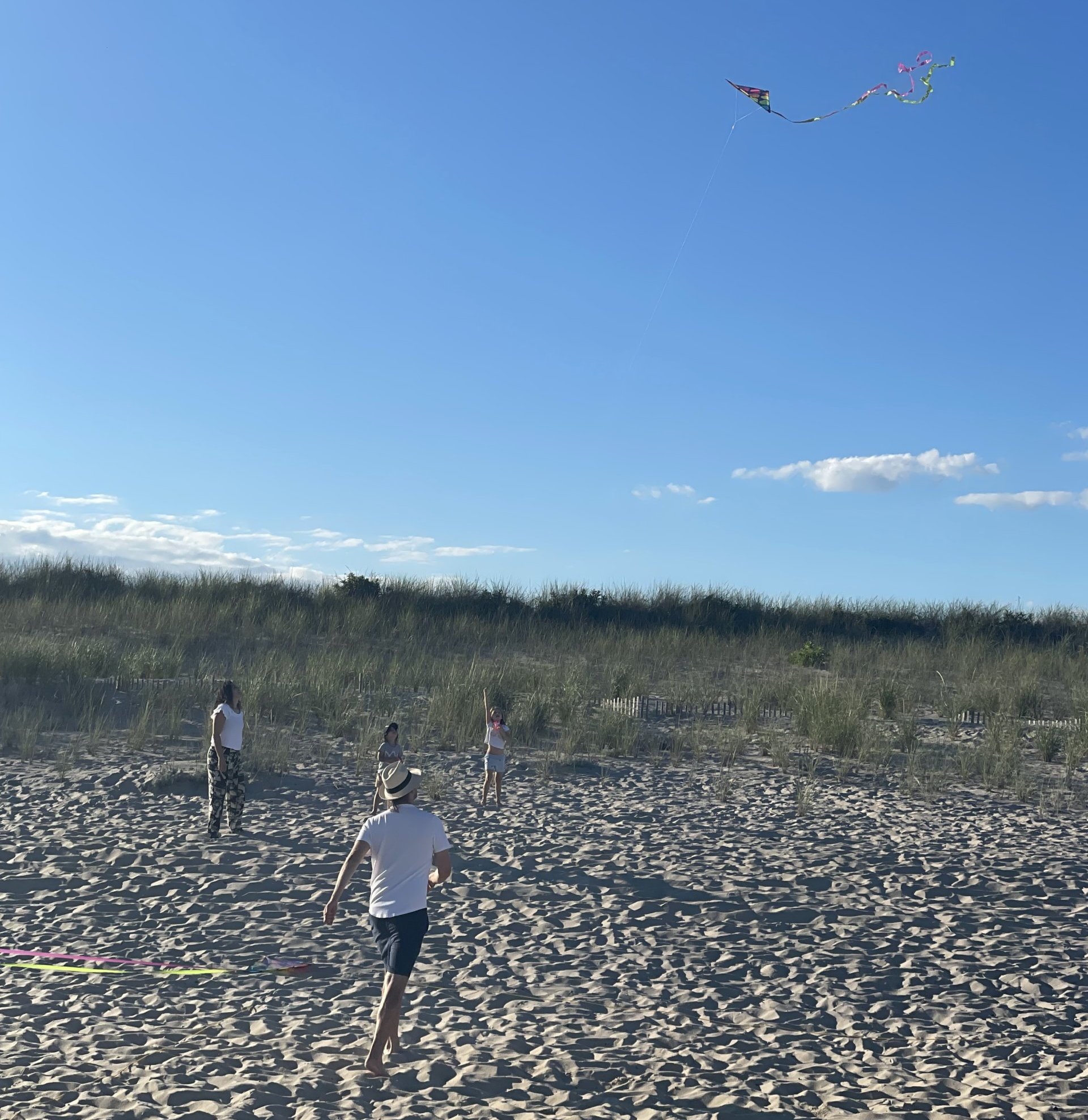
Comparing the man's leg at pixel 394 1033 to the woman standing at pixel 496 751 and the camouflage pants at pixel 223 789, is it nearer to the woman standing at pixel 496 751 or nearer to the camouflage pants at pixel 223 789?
the camouflage pants at pixel 223 789

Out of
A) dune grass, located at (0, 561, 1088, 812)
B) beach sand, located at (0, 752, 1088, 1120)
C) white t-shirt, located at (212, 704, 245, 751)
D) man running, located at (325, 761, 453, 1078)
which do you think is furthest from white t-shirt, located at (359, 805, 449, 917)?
dune grass, located at (0, 561, 1088, 812)

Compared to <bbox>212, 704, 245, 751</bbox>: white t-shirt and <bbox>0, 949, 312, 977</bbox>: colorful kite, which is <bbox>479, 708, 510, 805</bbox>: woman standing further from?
<bbox>0, 949, 312, 977</bbox>: colorful kite

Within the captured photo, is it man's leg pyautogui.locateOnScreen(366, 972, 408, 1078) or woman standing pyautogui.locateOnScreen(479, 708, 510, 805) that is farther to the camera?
woman standing pyautogui.locateOnScreen(479, 708, 510, 805)

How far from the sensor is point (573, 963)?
7281 mm

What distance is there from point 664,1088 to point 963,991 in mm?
2497

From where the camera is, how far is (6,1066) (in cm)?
541

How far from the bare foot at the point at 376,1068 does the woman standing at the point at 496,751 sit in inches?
244

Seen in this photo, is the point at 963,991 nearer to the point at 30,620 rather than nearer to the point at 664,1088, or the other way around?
the point at 664,1088

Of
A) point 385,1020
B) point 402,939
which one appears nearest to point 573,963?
point 385,1020

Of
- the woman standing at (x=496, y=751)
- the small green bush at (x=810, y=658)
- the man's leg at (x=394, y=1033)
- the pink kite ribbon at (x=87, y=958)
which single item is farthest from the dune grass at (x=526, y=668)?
the man's leg at (x=394, y=1033)

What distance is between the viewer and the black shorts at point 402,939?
530 cm

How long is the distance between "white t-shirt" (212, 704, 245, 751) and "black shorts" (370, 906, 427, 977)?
17.1 feet

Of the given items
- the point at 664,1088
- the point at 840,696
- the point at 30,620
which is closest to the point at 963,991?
the point at 664,1088

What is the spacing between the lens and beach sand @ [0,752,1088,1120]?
5270mm
